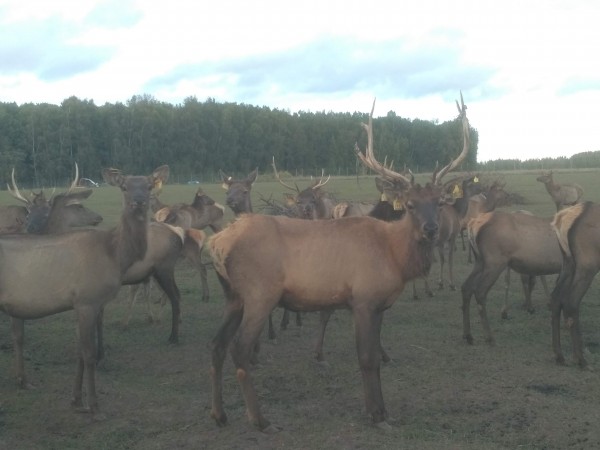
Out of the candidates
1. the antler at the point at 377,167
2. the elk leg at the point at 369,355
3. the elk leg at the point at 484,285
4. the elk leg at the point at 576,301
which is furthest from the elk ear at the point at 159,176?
the elk leg at the point at 576,301

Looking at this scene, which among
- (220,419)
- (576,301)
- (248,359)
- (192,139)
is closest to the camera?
(248,359)

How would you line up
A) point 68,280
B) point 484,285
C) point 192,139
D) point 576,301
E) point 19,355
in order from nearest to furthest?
point 68,280, point 19,355, point 576,301, point 484,285, point 192,139

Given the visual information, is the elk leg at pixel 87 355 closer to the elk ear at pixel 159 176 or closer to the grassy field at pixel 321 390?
the grassy field at pixel 321 390

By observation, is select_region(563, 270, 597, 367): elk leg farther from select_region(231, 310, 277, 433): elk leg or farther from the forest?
the forest

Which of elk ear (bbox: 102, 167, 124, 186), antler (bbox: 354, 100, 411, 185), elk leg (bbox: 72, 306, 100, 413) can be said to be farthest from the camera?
elk ear (bbox: 102, 167, 124, 186)

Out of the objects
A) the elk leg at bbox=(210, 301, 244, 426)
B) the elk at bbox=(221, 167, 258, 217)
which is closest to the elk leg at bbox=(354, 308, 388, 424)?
the elk leg at bbox=(210, 301, 244, 426)

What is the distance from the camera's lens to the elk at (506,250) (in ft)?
33.1

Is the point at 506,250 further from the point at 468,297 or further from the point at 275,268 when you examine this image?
the point at 275,268

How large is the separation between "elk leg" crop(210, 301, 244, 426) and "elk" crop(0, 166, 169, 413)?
49.0 inches

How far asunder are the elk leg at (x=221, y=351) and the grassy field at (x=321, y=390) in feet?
0.48

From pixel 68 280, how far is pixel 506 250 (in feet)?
19.5

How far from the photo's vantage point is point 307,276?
6820mm

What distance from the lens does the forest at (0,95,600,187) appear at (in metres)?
65.3

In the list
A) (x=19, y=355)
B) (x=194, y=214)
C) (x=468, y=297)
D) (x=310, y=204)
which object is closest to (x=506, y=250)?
(x=468, y=297)
